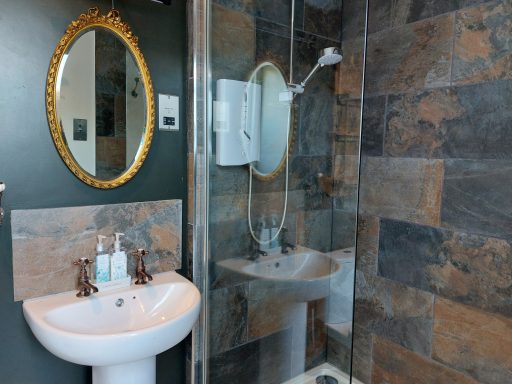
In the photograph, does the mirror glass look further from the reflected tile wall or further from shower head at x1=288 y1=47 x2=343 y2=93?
shower head at x1=288 y1=47 x2=343 y2=93

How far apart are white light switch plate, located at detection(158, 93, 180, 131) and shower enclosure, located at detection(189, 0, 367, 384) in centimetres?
8

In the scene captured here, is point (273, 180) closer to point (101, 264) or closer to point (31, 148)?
point (101, 264)

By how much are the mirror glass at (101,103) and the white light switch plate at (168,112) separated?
0.25ft

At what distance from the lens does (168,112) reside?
1690 millimetres

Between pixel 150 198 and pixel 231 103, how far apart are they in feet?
1.93

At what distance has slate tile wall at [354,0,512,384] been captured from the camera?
Result: 158 centimetres

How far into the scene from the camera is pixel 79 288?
146 centimetres

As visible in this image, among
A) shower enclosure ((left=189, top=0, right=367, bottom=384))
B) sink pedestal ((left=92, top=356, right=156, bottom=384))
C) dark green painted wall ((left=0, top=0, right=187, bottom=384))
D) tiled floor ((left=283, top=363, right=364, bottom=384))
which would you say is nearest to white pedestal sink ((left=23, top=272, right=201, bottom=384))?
sink pedestal ((left=92, top=356, right=156, bottom=384))

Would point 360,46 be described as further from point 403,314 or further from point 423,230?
point 403,314

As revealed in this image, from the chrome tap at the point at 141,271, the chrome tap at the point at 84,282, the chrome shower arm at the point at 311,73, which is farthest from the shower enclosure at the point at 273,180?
the chrome tap at the point at 84,282

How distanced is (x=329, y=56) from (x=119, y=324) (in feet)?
5.14

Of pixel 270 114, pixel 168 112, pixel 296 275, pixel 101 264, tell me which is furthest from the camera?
pixel 296 275

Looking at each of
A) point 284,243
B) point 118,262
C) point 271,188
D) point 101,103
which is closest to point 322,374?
point 284,243

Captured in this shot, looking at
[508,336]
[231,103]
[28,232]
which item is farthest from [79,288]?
[508,336]
